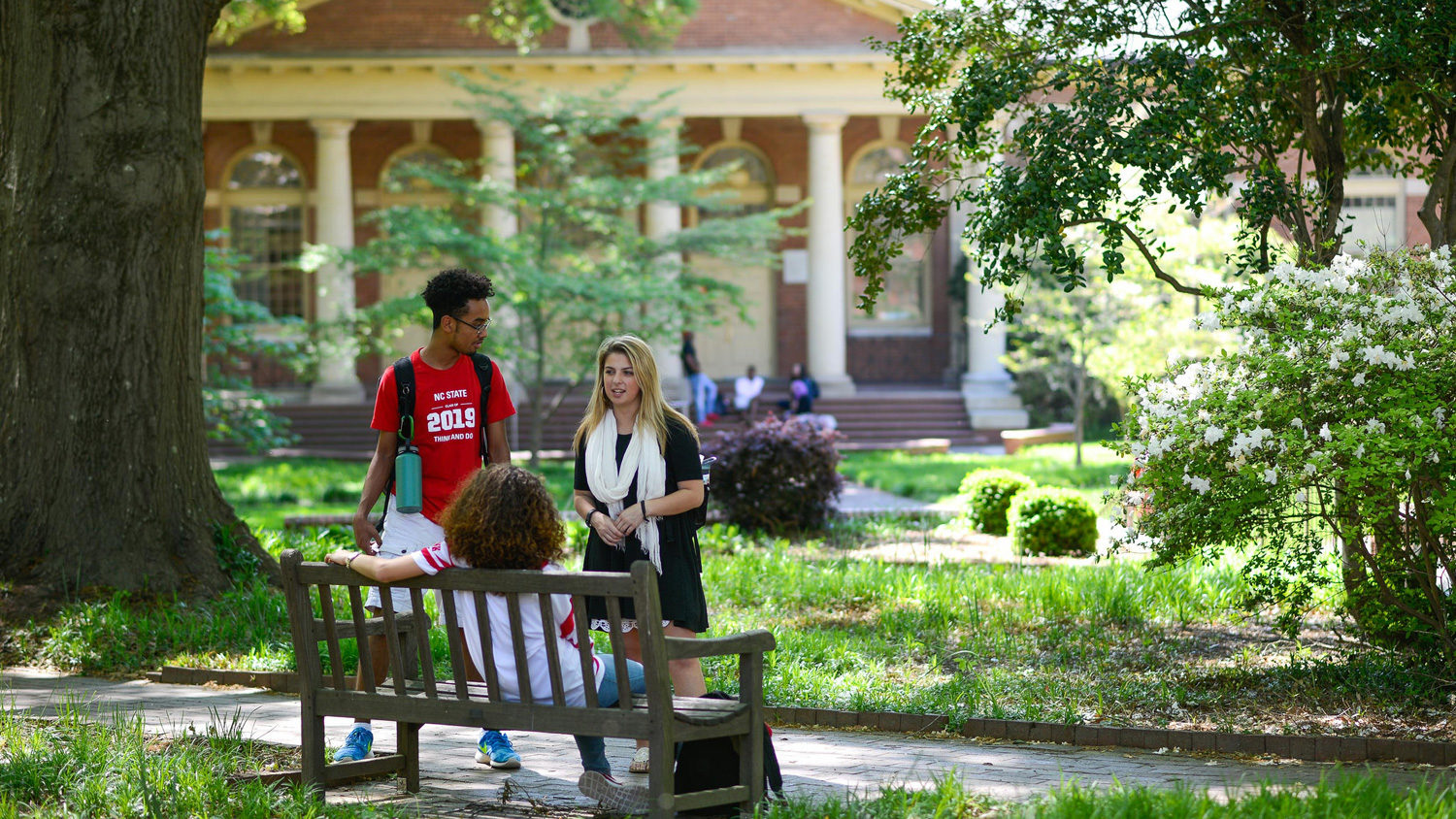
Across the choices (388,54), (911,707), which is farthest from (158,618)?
(388,54)

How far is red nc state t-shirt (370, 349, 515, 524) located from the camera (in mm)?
5520

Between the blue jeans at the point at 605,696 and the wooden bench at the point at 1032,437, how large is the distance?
20.0 m

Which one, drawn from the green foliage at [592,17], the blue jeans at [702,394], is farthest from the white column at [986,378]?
the green foliage at [592,17]

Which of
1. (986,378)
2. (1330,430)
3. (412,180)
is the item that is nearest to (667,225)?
(412,180)

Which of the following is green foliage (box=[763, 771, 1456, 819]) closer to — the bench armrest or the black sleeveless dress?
the bench armrest

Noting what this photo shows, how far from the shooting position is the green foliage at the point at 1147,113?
676cm

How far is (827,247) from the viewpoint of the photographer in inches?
1107

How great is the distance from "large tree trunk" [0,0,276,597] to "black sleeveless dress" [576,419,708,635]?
13.3 feet

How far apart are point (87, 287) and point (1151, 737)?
20.4 ft

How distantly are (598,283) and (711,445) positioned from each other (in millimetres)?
8007

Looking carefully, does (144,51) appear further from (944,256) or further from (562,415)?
(944,256)

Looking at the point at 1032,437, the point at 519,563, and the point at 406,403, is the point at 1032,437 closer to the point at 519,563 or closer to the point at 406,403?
the point at 406,403

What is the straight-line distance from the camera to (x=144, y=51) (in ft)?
27.4

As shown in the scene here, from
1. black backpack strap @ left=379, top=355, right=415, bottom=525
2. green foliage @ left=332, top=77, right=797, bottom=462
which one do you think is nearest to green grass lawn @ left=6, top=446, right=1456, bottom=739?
black backpack strap @ left=379, top=355, right=415, bottom=525
